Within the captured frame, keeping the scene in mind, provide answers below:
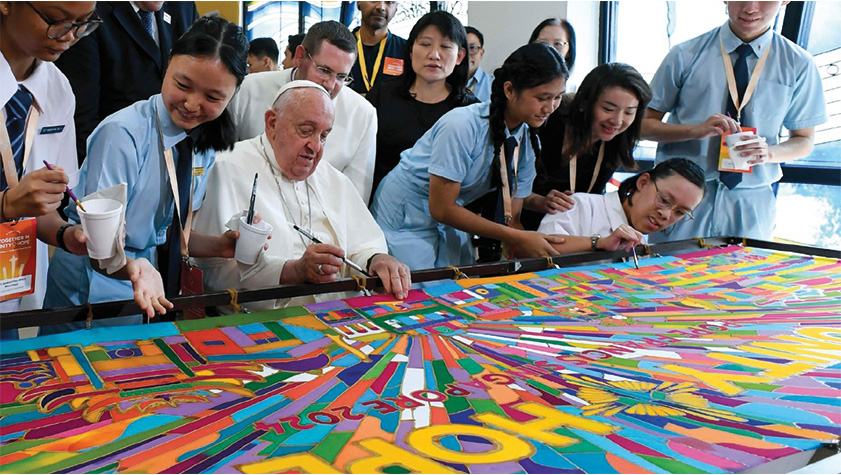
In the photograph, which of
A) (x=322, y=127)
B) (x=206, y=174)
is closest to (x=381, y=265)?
(x=322, y=127)

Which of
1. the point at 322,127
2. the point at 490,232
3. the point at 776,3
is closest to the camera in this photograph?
the point at 322,127

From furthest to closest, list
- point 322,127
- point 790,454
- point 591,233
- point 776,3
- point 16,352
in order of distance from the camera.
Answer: point 776,3, point 591,233, point 322,127, point 16,352, point 790,454

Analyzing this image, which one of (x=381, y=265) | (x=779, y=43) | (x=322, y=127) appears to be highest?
(x=779, y=43)

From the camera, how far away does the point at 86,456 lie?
123cm

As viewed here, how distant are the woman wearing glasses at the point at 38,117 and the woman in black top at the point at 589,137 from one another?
2049 mm

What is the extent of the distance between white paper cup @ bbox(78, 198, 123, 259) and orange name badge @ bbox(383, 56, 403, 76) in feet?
10.7

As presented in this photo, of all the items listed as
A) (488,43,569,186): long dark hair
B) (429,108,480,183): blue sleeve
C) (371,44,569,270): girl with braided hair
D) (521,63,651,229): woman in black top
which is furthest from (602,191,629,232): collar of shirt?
(429,108,480,183): blue sleeve

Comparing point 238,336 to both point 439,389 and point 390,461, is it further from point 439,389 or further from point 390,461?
point 390,461

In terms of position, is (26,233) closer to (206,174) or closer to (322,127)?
(206,174)

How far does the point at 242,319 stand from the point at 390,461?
36.2 inches

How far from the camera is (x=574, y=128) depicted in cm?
339

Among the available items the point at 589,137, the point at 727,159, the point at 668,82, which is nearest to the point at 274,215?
the point at 589,137

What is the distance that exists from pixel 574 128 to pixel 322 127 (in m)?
1.39

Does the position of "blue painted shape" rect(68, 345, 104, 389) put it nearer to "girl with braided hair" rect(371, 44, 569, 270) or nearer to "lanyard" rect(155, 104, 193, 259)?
"lanyard" rect(155, 104, 193, 259)
